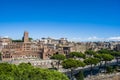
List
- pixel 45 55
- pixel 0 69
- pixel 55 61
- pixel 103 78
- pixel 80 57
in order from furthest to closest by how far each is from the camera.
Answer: pixel 45 55 < pixel 80 57 < pixel 55 61 < pixel 103 78 < pixel 0 69

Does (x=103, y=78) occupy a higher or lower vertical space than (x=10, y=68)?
lower

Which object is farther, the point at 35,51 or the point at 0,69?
the point at 35,51

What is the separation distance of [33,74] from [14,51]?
58262mm

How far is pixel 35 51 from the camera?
3563 inches

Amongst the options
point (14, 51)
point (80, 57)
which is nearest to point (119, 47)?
point (80, 57)

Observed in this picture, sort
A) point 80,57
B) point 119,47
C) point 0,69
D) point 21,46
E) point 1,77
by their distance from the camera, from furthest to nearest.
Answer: point 119,47
point 21,46
point 80,57
point 0,69
point 1,77

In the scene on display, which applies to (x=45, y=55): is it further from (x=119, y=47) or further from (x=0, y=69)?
(x=119, y=47)

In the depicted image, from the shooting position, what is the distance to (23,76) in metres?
29.3

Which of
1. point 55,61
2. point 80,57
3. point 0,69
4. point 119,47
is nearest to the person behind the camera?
point 0,69

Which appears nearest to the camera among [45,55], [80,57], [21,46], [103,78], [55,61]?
[103,78]

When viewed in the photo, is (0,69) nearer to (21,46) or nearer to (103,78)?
(103,78)

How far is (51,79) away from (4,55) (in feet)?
185

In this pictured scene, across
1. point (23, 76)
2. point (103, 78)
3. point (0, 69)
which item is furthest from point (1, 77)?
point (103, 78)

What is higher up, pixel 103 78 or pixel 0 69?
pixel 0 69
